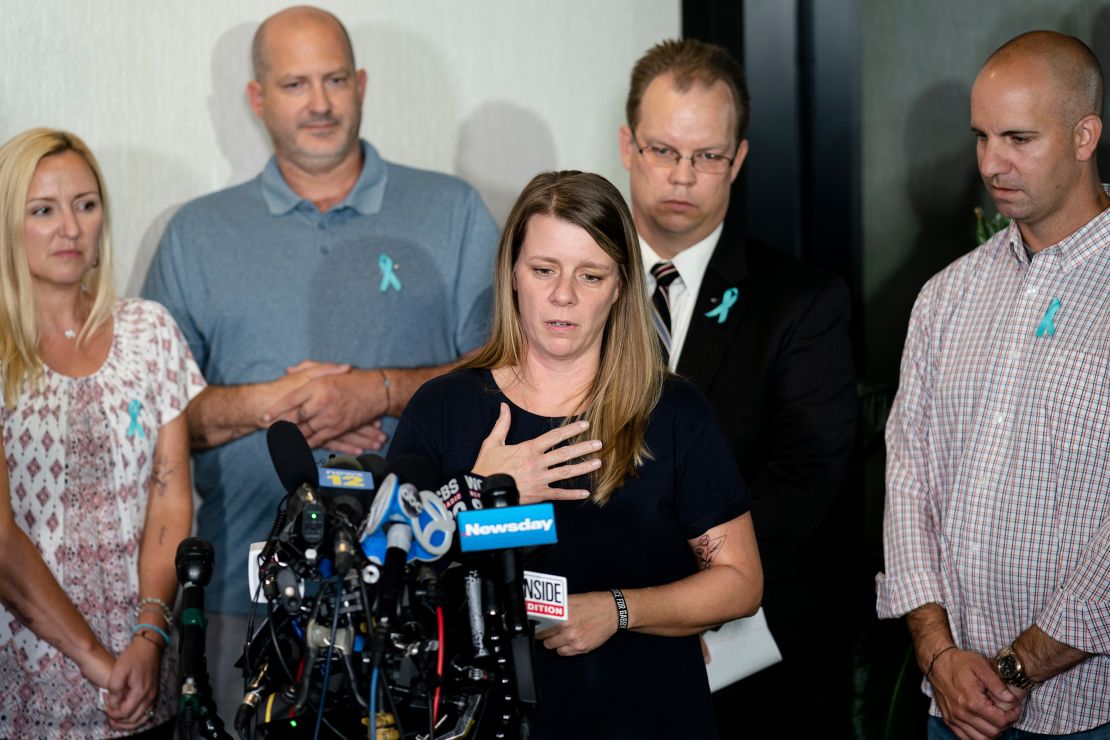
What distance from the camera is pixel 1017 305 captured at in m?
2.60

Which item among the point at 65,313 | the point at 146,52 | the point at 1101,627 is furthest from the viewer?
the point at 146,52

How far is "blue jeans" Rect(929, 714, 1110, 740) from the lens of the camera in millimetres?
2436

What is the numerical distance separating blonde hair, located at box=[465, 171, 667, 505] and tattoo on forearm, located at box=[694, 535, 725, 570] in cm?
18

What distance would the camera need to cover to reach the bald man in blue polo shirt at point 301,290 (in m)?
3.32

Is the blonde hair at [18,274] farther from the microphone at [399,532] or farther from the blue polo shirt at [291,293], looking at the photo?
the microphone at [399,532]

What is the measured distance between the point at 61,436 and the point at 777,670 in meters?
1.76

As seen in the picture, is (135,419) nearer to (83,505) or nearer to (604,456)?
(83,505)

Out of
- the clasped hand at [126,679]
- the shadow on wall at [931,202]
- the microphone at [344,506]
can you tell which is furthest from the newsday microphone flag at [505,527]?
the shadow on wall at [931,202]

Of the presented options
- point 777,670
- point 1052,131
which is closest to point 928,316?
point 1052,131

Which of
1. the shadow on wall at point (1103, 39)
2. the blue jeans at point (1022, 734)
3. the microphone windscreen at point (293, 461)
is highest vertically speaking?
the shadow on wall at point (1103, 39)

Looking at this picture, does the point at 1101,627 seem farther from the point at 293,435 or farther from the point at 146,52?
the point at 146,52

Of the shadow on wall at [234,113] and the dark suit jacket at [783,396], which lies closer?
the dark suit jacket at [783,396]

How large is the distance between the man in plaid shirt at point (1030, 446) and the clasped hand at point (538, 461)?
3.01ft

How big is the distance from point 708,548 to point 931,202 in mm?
1881
